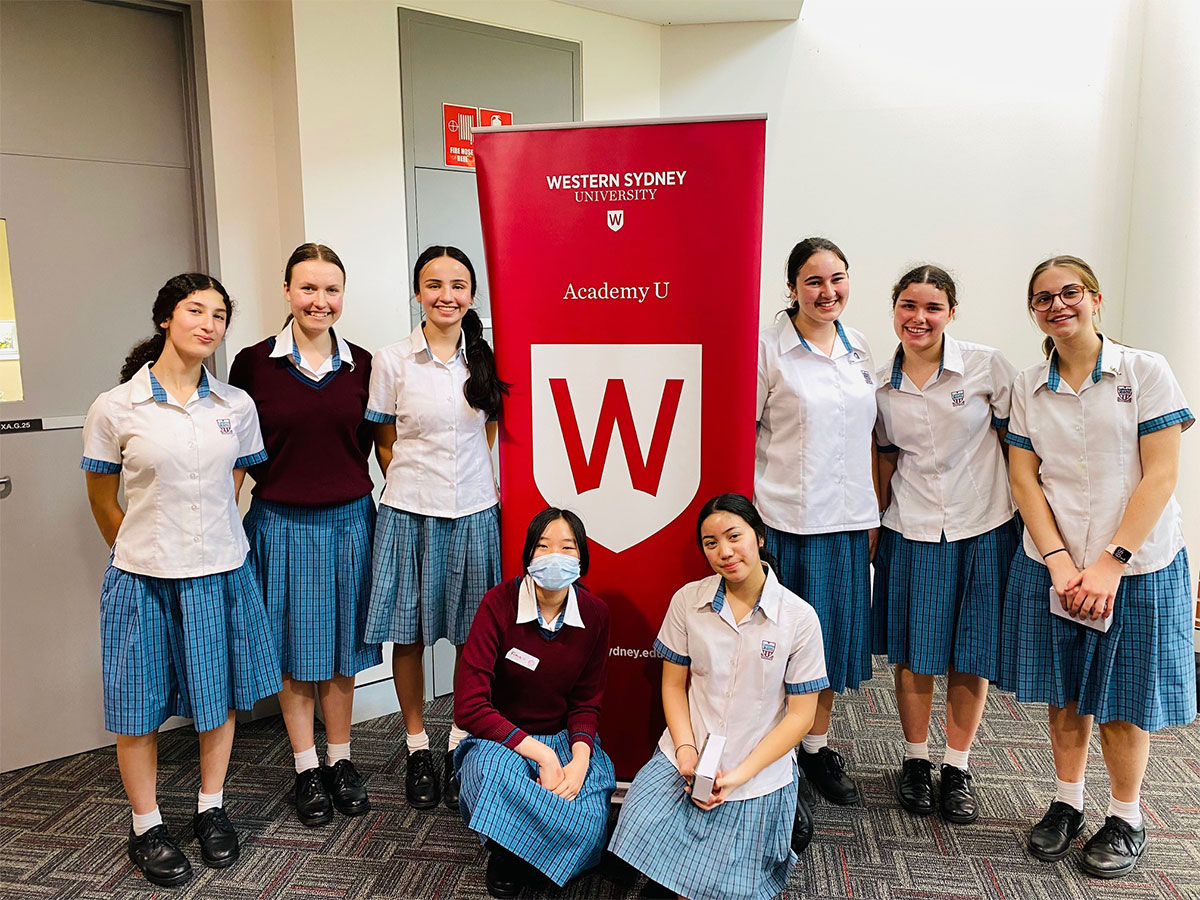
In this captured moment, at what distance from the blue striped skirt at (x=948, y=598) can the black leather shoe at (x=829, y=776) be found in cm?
42

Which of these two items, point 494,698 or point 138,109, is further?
point 138,109

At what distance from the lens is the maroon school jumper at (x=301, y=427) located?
240cm

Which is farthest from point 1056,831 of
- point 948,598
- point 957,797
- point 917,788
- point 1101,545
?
point 1101,545

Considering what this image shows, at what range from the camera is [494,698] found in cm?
228

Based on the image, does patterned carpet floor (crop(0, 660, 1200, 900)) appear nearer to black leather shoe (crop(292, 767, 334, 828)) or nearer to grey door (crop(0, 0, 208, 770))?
black leather shoe (crop(292, 767, 334, 828))

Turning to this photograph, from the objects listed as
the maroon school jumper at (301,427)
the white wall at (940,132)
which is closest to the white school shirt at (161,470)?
the maroon school jumper at (301,427)

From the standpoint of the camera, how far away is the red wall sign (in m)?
3.15

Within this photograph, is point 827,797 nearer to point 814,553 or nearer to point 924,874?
Result: point 924,874

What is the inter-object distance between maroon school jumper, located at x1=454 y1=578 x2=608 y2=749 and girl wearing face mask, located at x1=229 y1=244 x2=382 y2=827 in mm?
486

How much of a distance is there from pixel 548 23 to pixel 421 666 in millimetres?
2372

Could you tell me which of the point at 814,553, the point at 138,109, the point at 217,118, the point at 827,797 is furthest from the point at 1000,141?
the point at 138,109

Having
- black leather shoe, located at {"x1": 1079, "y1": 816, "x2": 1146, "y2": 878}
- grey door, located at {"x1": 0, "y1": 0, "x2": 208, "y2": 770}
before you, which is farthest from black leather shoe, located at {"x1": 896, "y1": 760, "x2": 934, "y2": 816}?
grey door, located at {"x1": 0, "y1": 0, "x2": 208, "y2": 770}

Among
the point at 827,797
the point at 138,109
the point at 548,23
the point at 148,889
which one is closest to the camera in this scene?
the point at 148,889

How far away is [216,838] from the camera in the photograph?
2340 millimetres
